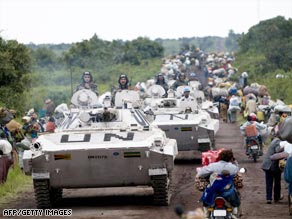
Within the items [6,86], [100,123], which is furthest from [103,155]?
[6,86]

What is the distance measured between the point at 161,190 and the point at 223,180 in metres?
3.53

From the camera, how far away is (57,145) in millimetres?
16875

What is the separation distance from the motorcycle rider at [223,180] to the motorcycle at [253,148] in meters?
11.3

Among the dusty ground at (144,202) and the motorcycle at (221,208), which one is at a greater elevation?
the motorcycle at (221,208)

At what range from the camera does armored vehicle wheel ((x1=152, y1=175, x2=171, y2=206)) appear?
1677 cm

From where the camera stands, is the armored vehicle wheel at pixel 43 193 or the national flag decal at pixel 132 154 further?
the armored vehicle wheel at pixel 43 193

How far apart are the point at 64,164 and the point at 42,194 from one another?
2.14ft

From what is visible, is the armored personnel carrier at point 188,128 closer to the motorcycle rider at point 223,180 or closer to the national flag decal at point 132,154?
the national flag decal at point 132,154

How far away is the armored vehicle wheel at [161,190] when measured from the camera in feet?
55.0

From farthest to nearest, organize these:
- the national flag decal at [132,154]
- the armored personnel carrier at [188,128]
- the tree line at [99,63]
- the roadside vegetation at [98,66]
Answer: the tree line at [99,63]
the roadside vegetation at [98,66]
the armored personnel carrier at [188,128]
the national flag decal at [132,154]

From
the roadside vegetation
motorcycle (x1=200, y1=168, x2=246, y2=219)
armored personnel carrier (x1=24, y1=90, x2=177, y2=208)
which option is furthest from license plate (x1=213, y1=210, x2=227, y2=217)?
the roadside vegetation

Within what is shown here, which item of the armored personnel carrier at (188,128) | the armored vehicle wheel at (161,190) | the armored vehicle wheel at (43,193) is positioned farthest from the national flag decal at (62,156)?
the armored personnel carrier at (188,128)

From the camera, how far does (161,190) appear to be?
16875 millimetres

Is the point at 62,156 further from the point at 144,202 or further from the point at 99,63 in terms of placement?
the point at 99,63
